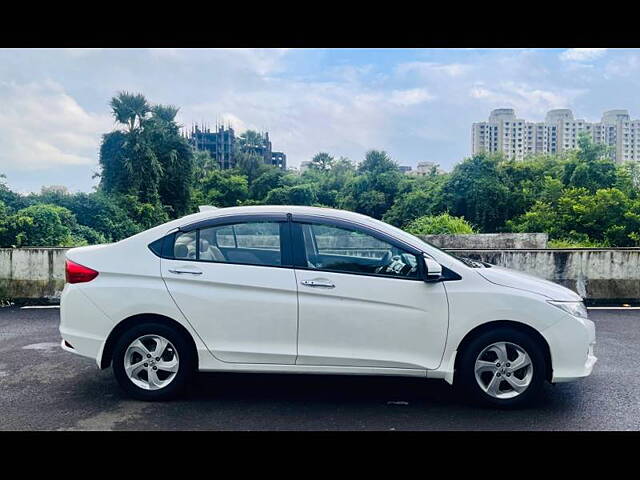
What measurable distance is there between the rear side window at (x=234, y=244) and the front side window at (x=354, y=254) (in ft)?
0.92

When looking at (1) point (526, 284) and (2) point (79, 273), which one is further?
(2) point (79, 273)

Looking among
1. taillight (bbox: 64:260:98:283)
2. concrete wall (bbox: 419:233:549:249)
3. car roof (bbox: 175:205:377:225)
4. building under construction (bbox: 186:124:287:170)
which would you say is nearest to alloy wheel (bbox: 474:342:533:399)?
car roof (bbox: 175:205:377:225)

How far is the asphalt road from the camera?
160 inches

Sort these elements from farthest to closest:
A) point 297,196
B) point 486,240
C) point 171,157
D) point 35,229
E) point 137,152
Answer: point 297,196 < point 171,157 < point 137,152 < point 486,240 < point 35,229

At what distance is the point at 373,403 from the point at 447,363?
2.34 feet

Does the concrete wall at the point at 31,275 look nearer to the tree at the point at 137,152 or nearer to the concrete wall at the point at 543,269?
the concrete wall at the point at 543,269

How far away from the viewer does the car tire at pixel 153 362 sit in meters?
4.47

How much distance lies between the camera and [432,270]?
432cm

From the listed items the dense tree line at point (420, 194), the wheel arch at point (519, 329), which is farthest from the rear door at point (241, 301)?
the dense tree line at point (420, 194)

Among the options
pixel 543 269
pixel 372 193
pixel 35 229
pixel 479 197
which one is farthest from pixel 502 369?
pixel 372 193

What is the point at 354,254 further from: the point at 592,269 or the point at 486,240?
the point at 486,240

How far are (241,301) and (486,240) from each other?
13661mm

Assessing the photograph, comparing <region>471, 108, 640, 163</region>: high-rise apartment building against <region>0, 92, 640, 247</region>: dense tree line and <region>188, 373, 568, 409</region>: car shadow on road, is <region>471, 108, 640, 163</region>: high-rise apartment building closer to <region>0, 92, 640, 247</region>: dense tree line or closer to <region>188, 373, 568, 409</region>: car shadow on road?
<region>0, 92, 640, 247</region>: dense tree line
